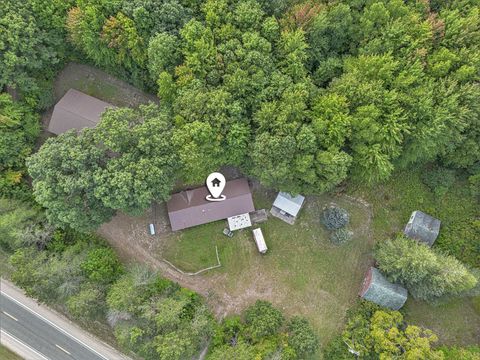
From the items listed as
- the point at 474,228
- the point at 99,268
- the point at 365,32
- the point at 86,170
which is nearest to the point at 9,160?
the point at 86,170

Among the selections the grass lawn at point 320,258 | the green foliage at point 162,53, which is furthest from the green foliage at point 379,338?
the green foliage at point 162,53

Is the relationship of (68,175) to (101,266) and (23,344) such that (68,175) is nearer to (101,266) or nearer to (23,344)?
(101,266)

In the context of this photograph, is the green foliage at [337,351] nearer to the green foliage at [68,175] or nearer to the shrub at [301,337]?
the shrub at [301,337]

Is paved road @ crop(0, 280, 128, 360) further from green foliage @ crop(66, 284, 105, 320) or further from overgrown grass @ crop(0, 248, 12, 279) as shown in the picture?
green foliage @ crop(66, 284, 105, 320)

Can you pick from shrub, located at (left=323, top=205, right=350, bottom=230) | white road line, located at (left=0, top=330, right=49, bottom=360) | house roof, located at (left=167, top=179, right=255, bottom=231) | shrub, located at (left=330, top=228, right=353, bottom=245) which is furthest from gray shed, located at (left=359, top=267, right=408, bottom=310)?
white road line, located at (left=0, top=330, right=49, bottom=360)

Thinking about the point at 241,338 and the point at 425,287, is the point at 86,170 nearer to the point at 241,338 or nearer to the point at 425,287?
the point at 241,338

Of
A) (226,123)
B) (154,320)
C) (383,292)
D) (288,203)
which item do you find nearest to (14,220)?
(154,320)
